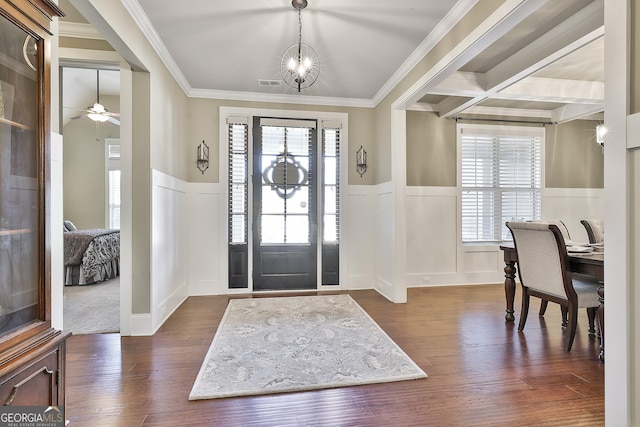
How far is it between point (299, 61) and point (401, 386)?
9.09ft

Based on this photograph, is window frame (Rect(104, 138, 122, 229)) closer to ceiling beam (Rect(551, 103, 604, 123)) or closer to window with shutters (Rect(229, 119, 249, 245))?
window with shutters (Rect(229, 119, 249, 245))

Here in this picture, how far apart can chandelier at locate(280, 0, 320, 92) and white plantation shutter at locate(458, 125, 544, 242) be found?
9.11ft

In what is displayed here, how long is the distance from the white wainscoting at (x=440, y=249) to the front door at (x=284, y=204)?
5.01 feet

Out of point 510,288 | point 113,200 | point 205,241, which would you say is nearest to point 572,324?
point 510,288

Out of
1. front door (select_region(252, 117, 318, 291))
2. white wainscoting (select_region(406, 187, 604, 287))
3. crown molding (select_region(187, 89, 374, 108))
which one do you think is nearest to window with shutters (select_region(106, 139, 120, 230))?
crown molding (select_region(187, 89, 374, 108))

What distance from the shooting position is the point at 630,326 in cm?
137

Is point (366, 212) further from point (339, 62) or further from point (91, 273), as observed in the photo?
point (91, 273)

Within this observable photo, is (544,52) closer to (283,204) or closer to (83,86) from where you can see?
(283,204)

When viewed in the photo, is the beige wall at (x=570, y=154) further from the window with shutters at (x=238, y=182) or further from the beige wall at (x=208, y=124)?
the window with shutters at (x=238, y=182)

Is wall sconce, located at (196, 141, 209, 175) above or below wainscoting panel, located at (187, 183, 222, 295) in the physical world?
above

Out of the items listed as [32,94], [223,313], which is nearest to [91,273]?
[223,313]

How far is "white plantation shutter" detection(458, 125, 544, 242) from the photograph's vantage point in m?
4.88

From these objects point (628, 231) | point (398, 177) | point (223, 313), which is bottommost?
point (223, 313)

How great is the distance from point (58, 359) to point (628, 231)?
2524 millimetres
